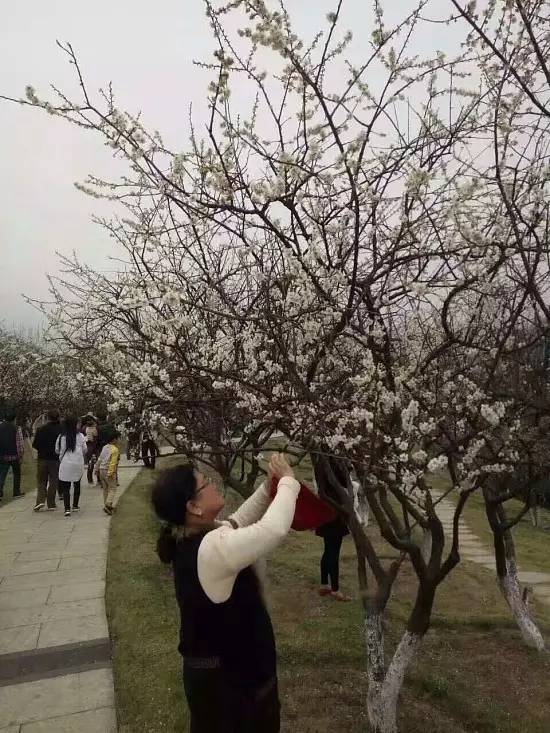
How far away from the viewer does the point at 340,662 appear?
4.76 metres

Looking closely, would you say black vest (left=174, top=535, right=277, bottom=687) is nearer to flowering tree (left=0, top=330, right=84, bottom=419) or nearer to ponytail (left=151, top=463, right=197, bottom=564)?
ponytail (left=151, top=463, right=197, bottom=564)

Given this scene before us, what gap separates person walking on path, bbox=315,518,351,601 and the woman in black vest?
149 inches

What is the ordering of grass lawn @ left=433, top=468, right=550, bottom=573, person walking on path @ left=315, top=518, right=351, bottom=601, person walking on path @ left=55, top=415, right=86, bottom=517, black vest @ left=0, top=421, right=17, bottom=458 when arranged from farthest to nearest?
black vest @ left=0, top=421, right=17, bottom=458 → person walking on path @ left=55, top=415, right=86, bottom=517 → grass lawn @ left=433, top=468, right=550, bottom=573 → person walking on path @ left=315, top=518, right=351, bottom=601

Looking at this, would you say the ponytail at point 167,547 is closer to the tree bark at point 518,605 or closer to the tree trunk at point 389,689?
the tree trunk at point 389,689

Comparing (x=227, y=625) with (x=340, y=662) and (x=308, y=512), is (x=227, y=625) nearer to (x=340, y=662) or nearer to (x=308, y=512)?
(x=308, y=512)

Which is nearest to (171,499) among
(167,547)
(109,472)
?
(167,547)

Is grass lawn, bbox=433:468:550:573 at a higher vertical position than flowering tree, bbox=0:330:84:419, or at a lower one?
lower

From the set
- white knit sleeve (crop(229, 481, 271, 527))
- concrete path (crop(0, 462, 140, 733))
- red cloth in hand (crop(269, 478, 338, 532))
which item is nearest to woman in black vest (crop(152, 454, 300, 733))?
white knit sleeve (crop(229, 481, 271, 527))

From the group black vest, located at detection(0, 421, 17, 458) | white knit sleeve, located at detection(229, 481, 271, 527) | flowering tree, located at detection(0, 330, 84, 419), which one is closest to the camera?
white knit sleeve, located at detection(229, 481, 271, 527)

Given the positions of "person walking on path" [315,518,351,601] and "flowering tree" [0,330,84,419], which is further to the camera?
"flowering tree" [0,330,84,419]

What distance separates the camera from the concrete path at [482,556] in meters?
7.52

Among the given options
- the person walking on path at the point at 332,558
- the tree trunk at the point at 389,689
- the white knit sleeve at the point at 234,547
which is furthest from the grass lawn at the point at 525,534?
the white knit sleeve at the point at 234,547

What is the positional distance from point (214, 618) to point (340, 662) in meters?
3.10

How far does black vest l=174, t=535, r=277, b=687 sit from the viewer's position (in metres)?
2.14
